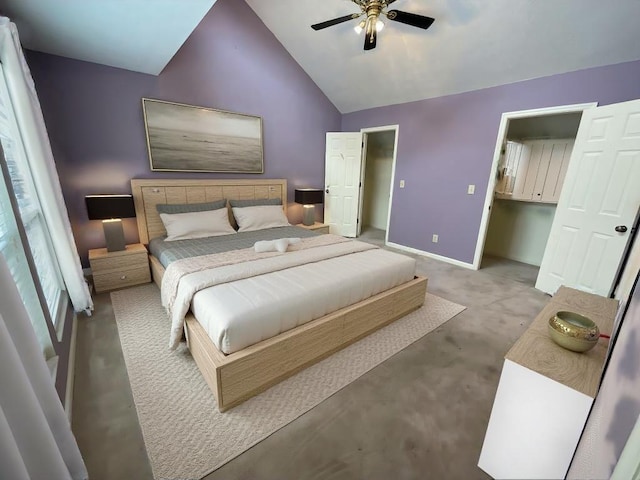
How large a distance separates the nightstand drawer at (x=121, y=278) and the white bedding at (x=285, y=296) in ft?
5.14

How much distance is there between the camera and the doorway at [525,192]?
136 inches

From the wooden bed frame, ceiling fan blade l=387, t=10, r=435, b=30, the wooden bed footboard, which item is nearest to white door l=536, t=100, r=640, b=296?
the wooden bed frame

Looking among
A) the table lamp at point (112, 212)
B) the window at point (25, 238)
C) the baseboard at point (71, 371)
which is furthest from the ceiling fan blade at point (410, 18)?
the baseboard at point (71, 371)

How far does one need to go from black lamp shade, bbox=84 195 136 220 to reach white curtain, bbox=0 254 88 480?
215cm

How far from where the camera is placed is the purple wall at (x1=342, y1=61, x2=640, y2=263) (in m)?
2.61

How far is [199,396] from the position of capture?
1488 millimetres

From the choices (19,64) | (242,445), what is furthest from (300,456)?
(19,64)

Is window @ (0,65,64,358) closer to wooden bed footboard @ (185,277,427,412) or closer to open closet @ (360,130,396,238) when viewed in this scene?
wooden bed footboard @ (185,277,427,412)

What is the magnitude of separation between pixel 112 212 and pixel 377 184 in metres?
4.94

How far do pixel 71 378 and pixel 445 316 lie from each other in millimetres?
2801

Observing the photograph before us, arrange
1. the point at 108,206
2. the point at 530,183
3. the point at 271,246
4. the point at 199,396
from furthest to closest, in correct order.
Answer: the point at 530,183
the point at 108,206
the point at 271,246
the point at 199,396

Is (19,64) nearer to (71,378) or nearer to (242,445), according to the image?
(71,378)

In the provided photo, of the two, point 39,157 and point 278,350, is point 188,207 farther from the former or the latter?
point 278,350

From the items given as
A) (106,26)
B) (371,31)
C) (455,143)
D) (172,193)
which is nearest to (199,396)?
(172,193)
